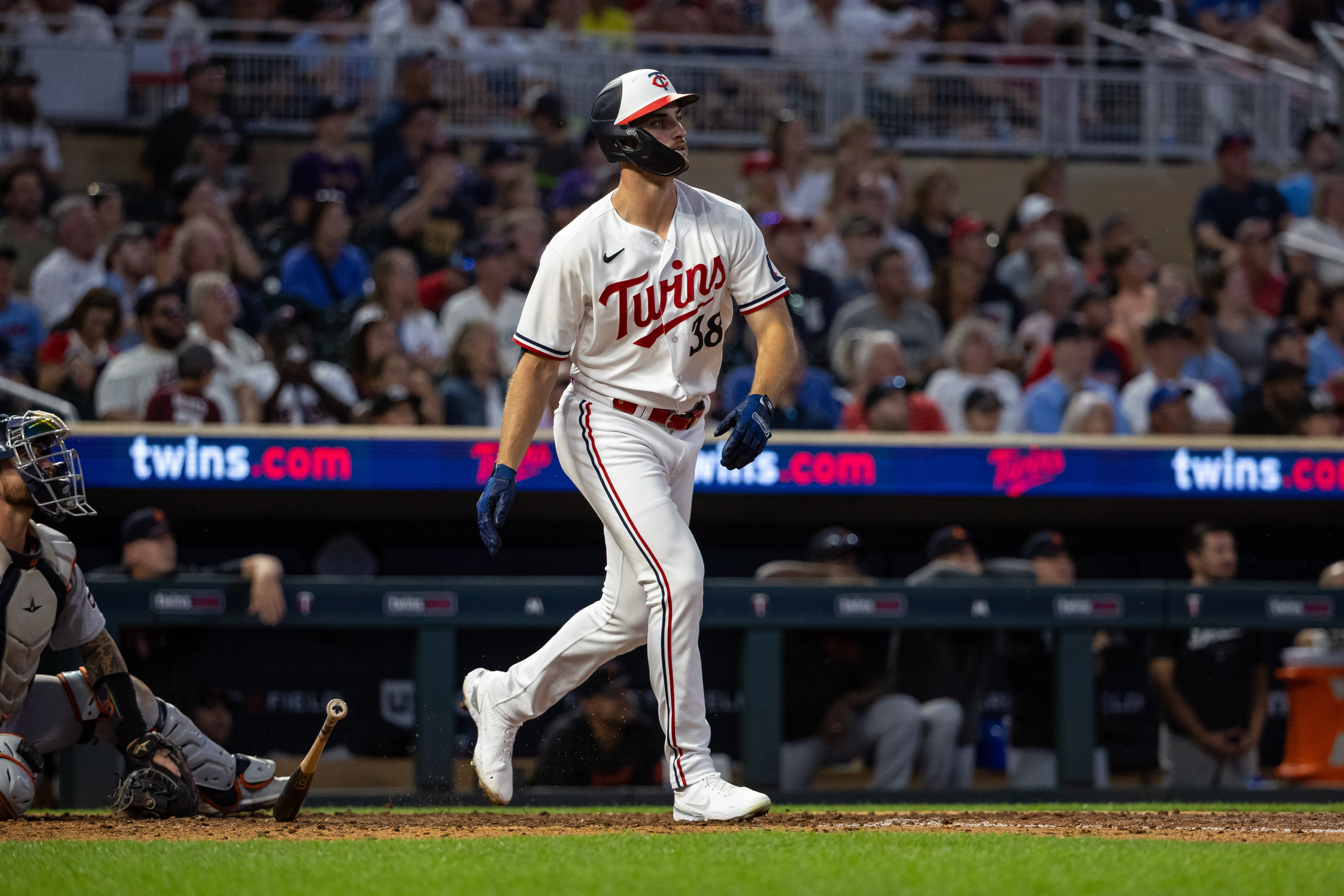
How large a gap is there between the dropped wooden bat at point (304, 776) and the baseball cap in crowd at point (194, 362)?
2.67m

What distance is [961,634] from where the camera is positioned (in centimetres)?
708

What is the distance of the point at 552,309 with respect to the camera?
461 centimetres

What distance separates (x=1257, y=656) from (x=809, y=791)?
7.25 feet

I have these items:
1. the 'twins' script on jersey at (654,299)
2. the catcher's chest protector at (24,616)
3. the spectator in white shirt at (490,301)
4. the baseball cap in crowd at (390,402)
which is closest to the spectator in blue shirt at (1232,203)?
the spectator in white shirt at (490,301)

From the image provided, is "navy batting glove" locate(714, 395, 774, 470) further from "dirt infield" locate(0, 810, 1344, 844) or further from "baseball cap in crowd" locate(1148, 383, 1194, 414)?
"baseball cap in crowd" locate(1148, 383, 1194, 414)

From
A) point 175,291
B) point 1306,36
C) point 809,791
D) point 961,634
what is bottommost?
point 809,791

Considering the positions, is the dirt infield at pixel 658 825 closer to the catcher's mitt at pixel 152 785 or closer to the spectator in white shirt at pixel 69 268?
the catcher's mitt at pixel 152 785

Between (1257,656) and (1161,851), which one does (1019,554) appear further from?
(1161,851)

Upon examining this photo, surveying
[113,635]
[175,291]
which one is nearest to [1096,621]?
[113,635]

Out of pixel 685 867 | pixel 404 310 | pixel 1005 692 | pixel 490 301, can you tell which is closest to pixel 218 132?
pixel 404 310

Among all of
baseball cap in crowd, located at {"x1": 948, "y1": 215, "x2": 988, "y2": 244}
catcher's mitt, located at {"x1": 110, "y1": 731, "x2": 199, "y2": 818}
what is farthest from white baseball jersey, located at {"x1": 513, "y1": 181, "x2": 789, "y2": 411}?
baseball cap in crowd, located at {"x1": 948, "y1": 215, "x2": 988, "y2": 244}

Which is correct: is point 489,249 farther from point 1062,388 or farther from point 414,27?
point 414,27

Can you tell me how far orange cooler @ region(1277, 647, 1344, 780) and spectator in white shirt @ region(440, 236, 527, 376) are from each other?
4201 mm

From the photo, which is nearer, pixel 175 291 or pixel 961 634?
pixel 961 634
